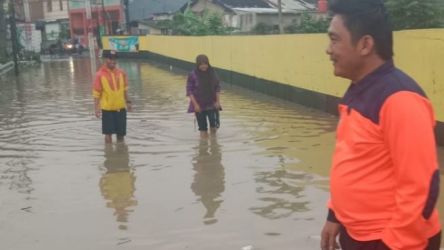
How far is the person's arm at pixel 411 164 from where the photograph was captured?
7.03 feet

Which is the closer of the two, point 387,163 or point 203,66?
point 387,163

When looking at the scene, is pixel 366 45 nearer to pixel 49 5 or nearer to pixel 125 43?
pixel 125 43

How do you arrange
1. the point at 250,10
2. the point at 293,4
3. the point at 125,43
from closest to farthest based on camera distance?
the point at 125,43
the point at 250,10
the point at 293,4

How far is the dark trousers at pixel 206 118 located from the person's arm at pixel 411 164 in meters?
8.36

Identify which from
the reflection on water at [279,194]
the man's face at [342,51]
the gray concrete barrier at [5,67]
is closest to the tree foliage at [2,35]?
the gray concrete barrier at [5,67]

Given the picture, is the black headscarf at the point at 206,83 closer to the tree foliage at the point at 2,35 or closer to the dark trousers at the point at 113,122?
the dark trousers at the point at 113,122

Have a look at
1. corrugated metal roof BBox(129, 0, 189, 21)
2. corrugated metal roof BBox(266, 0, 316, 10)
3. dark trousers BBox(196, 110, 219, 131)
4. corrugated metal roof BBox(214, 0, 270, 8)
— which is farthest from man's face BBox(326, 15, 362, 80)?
corrugated metal roof BBox(129, 0, 189, 21)

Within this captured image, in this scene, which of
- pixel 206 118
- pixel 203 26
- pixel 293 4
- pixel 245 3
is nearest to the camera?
pixel 206 118

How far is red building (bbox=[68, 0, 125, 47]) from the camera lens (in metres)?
62.5

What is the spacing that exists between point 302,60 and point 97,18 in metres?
49.9

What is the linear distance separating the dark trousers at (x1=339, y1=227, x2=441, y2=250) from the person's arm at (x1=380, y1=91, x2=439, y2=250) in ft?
0.36

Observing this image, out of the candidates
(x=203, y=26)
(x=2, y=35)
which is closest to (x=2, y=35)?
(x=2, y=35)

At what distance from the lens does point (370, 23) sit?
7.57 feet

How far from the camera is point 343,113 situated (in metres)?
2.48
